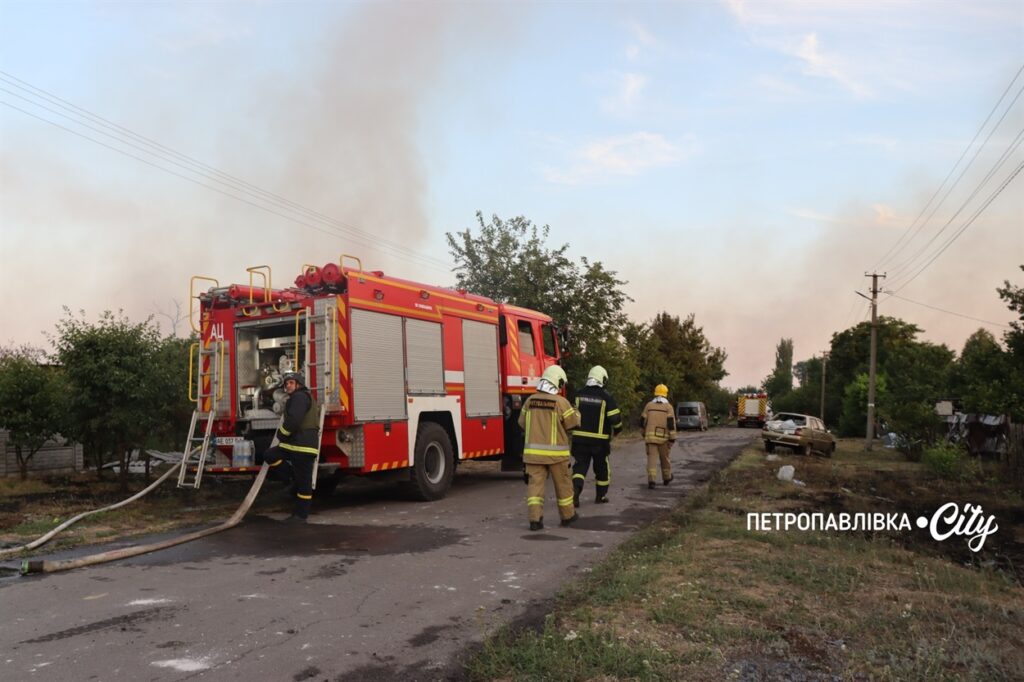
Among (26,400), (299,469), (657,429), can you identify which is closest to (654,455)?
(657,429)

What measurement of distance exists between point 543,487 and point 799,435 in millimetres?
17538

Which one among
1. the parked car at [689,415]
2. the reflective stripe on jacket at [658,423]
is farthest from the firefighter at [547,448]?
the parked car at [689,415]

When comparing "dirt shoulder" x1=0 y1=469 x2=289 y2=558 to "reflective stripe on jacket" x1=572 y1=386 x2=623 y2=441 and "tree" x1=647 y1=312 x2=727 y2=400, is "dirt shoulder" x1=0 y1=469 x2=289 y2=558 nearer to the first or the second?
"reflective stripe on jacket" x1=572 y1=386 x2=623 y2=441

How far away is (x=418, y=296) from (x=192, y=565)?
17.2 feet

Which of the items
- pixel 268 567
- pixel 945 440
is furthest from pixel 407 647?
pixel 945 440

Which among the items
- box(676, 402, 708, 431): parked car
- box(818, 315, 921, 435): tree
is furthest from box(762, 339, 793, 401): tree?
box(676, 402, 708, 431): parked car

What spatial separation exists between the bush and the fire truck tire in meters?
12.1

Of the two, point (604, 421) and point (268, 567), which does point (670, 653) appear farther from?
point (604, 421)

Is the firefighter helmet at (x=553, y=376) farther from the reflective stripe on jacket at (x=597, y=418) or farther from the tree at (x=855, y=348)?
the tree at (x=855, y=348)

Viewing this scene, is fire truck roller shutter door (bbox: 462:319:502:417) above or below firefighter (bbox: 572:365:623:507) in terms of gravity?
above

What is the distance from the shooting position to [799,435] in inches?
933

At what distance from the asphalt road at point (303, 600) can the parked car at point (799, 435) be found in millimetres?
15624

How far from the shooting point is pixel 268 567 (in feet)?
21.7

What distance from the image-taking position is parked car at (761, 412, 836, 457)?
23.6 metres
